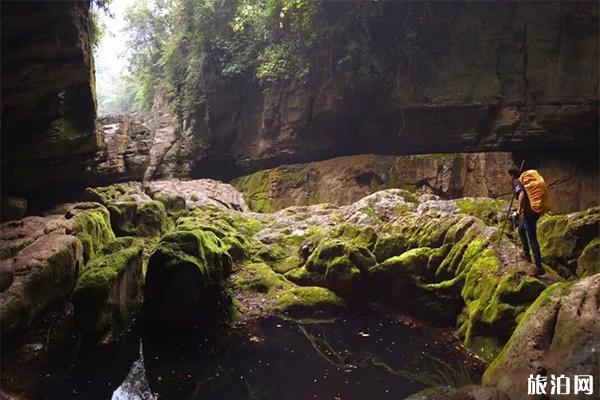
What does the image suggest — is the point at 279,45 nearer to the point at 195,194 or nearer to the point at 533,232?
the point at 195,194

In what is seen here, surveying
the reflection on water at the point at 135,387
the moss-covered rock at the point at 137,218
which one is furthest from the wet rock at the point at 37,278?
the moss-covered rock at the point at 137,218

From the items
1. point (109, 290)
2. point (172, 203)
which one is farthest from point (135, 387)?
point (172, 203)

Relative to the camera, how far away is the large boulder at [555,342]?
6.14 meters

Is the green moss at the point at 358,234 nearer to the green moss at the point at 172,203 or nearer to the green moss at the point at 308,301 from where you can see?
the green moss at the point at 308,301

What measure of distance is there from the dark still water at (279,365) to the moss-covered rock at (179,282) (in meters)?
0.59

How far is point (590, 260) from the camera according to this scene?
9250 millimetres

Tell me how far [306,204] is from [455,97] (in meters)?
8.36

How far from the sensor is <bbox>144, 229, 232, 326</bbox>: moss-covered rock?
10.7m

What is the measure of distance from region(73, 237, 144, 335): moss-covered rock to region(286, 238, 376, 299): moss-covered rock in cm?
447

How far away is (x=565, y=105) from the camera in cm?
1912

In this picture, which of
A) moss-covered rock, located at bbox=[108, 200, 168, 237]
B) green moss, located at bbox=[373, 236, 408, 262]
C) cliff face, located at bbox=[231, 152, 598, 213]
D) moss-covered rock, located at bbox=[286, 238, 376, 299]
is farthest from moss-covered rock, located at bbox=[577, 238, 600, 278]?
moss-covered rock, located at bbox=[108, 200, 168, 237]

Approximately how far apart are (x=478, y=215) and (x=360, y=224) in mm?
3711

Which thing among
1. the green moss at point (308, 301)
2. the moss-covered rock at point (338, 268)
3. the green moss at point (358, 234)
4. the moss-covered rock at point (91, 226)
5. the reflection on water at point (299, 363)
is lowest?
the reflection on water at point (299, 363)

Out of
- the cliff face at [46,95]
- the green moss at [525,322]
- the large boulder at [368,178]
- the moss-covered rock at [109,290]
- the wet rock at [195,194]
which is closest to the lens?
the green moss at [525,322]
